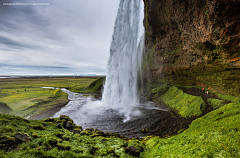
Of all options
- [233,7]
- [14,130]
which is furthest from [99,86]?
[233,7]

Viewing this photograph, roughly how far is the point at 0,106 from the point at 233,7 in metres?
41.1

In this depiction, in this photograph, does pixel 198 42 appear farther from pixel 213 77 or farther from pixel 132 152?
pixel 132 152

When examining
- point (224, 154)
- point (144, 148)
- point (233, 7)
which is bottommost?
point (144, 148)

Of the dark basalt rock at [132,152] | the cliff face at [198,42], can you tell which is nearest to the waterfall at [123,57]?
the cliff face at [198,42]

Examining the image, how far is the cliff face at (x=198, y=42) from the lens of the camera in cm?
1271

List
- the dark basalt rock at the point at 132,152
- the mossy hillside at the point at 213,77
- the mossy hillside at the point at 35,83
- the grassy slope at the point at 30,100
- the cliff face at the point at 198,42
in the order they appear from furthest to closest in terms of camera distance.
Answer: the mossy hillside at the point at 35,83 → the grassy slope at the point at 30,100 → the mossy hillside at the point at 213,77 → the cliff face at the point at 198,42 → the dark basalt rock at the point at 132,152

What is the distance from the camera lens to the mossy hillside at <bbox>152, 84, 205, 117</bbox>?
746 inches

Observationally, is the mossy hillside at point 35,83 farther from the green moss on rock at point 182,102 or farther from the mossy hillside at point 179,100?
the green moss on rock at point 182,102

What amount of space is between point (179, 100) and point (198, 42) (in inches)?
519

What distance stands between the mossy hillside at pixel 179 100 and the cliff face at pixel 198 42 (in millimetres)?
3172

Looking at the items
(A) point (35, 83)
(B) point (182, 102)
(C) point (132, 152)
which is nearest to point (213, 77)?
(B) point (182, 102)

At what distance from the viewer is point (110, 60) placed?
32.8 m

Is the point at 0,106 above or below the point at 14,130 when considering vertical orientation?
below

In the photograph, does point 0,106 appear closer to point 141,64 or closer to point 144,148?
point 144,148
